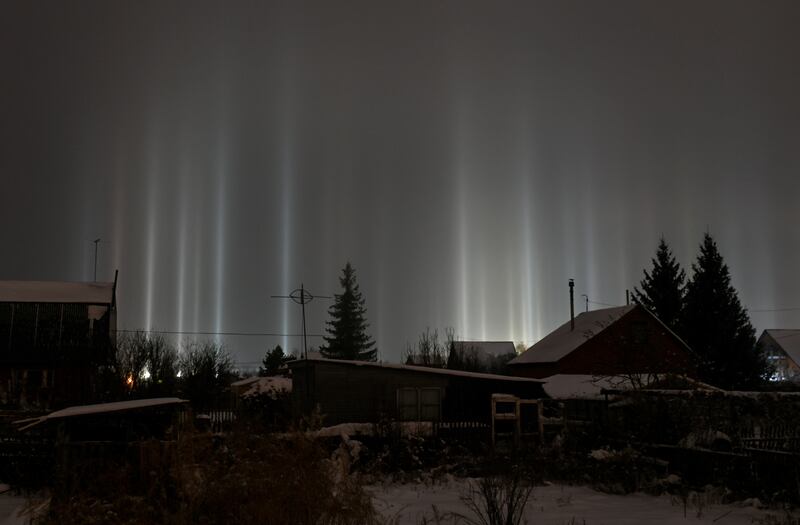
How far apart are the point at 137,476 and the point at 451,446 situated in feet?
37.6

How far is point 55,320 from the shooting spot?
149 ft

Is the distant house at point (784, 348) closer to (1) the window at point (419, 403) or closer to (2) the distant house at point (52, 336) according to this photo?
(1) the window at point (419, 403)

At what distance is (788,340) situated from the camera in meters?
88.0

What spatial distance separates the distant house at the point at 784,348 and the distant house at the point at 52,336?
6585 cm

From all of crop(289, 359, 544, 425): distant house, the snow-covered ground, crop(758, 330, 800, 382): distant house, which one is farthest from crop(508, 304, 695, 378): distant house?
crop(758, 330, 800, 382): distant house

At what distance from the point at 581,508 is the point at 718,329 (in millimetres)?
41618

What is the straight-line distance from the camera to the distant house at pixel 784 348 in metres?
82.4

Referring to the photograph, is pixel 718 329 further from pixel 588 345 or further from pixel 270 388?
pixel 270 388

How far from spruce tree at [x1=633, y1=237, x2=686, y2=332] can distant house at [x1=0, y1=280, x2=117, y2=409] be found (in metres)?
37.4

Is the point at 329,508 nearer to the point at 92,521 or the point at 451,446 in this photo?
the point at 92,521

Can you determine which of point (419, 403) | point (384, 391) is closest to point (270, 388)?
point (384, 391)

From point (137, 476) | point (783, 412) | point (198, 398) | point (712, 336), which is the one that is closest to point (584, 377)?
point (712, 336)

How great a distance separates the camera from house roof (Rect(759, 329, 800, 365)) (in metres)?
85.5

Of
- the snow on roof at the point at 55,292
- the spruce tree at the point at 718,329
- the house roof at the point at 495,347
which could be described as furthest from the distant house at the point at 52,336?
the house roof at the point at 495,347
